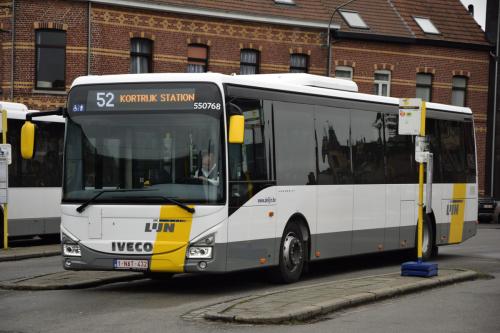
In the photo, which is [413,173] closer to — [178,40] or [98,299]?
[98,299]

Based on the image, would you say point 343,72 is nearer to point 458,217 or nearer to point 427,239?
point 458,217

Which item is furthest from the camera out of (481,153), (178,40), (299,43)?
(481,153)

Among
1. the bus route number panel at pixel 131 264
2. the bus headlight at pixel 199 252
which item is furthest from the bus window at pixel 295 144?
the bus route number panel at pixel 131 264

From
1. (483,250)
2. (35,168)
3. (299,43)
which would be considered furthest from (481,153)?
(35,168)

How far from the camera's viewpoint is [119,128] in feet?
46.0

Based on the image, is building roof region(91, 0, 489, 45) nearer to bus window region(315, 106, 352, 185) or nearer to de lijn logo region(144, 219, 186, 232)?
bus window region(315, 106, 352, 185)

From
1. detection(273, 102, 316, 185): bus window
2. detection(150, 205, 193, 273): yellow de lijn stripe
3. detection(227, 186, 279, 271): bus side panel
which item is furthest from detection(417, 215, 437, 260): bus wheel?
detection(150, 205, 193, 273): yellow de lijn stripe

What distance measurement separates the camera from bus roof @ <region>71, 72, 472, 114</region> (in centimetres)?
1407

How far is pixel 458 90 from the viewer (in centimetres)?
4825

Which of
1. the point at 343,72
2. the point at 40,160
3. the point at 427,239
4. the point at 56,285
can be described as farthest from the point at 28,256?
the point at 343,72

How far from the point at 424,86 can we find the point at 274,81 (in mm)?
31963

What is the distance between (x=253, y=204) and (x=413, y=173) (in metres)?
5.99

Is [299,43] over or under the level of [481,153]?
over

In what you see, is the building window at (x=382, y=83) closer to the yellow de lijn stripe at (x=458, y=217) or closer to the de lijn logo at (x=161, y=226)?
the yellow de lijn stripe at (x=458, y=217)
